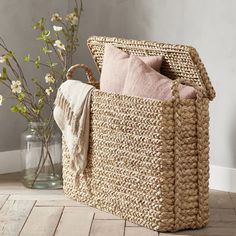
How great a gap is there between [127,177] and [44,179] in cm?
75

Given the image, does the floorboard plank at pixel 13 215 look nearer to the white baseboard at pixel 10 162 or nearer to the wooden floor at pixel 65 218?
the wooden floor at pixel 65 218

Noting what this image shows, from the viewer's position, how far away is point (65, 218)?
3312mm

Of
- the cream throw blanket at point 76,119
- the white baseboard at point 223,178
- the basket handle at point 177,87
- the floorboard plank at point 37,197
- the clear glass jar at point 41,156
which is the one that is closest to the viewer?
the basket handle at point 177,87

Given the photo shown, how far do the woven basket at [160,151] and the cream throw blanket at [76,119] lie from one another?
0.08 m

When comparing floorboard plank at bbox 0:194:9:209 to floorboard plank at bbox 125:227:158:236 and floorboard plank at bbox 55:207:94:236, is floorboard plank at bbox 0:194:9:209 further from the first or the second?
floorboard plank at bbox 125:227:158:236

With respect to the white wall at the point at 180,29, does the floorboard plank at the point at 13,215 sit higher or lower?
lower

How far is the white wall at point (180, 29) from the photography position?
3.73 metres

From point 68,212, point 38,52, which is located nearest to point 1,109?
point 38,52

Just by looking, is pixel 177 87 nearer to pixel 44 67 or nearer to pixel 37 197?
pixel 37 197

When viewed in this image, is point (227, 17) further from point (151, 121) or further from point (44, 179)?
point (44, 179)

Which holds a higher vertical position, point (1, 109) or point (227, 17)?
point (227, 17)

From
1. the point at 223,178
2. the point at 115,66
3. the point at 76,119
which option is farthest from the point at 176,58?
the point at 223,178

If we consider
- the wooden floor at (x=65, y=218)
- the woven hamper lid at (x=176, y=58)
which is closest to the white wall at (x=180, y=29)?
the wooden floor at (x=65, y=218)

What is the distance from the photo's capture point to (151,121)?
309cm
